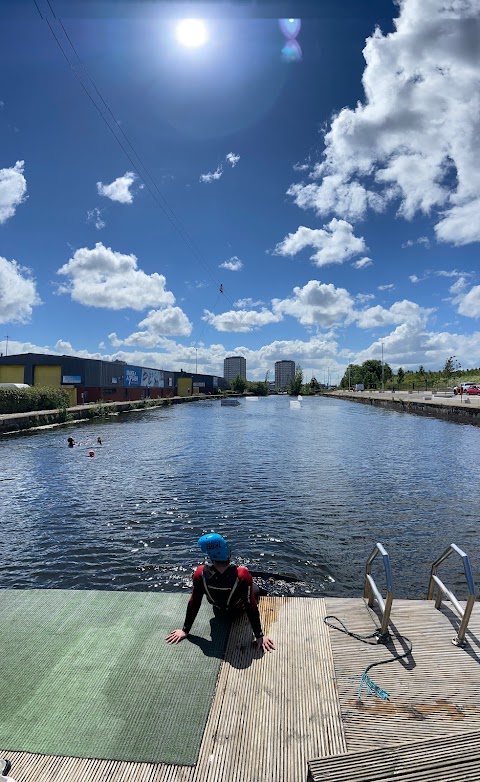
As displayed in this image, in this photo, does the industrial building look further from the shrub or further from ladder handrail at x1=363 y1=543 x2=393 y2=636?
ladder handrail at x1=363 y1=543 x2=393 y2=636

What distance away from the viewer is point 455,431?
42156 mm

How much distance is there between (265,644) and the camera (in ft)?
17.1

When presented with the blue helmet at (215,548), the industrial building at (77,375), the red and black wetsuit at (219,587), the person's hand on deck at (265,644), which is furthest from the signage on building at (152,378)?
the person's hand on deck at (265,644)

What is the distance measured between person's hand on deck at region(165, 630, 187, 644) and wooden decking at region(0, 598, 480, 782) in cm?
60

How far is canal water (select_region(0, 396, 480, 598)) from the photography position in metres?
11.3

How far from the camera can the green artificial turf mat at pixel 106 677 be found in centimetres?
388

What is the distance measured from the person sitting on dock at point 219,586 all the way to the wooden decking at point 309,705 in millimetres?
383

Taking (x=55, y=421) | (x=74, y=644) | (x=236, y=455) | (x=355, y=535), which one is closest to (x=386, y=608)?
(x=74, y=644)

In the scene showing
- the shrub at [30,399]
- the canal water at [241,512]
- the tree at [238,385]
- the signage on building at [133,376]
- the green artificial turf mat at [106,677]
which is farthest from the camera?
the tree at [238,385]

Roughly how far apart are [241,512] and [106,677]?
11.7 metres

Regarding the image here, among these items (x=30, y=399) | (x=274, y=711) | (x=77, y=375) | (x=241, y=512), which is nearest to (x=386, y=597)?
(x=274, y=711)

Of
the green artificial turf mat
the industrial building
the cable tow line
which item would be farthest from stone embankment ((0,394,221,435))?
the cable tow line

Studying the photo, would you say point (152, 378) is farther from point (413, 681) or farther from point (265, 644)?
point (413, 681)

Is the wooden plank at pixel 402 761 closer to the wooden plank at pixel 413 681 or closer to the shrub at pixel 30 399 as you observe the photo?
the wooden plank at pixel 413 681
